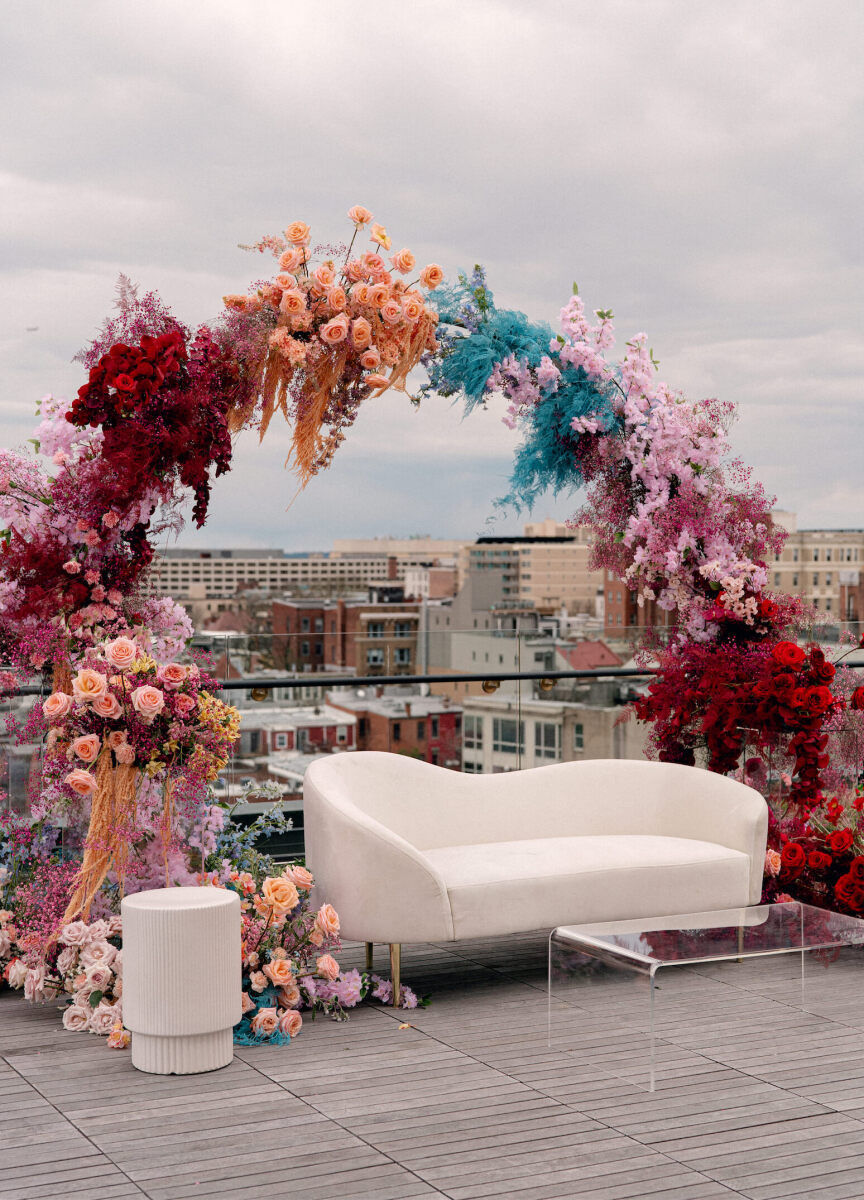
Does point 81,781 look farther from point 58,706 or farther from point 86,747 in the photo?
point 58,706

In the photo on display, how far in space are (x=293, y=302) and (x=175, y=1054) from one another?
7.70 ft

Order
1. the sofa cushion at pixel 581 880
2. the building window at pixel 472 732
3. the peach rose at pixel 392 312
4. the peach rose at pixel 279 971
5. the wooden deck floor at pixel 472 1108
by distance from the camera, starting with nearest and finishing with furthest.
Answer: the wooden deck floor at pixel 472 1108 → the peach rose at pixel 279 971 → the sofa cushion at pixel 581 880 → the peach rose at pixel 392 312 → the building window at pixel 472 732

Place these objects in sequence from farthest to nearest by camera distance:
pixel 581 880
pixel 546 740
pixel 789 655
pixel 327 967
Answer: pixel 546 740 < pixel 789 655 < pixel 581 880 < pixel 327 967

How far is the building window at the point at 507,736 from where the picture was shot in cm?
685

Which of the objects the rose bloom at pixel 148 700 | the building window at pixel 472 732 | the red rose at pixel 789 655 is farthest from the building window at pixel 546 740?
the rose bloom at pixel 148 700

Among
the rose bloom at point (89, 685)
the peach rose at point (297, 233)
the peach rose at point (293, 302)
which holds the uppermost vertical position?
the peach rose at point (297, 233)

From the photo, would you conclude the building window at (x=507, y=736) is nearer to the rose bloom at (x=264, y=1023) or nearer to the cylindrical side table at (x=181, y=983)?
the rose bloom at (x=264, y=1023)

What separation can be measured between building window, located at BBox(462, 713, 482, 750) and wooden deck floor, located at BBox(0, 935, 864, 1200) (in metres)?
3.16

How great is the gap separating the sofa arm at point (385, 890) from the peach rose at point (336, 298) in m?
1.68

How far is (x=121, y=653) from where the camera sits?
12.8 feet

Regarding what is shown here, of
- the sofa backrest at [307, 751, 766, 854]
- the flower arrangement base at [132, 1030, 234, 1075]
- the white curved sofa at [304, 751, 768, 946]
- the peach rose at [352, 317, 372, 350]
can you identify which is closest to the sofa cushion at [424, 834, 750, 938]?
the white curved sofa at [304, 751, 768, 946]

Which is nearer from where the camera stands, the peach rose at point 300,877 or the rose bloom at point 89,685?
the rose bloom at point 89,685

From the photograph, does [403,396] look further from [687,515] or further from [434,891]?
[434,891]

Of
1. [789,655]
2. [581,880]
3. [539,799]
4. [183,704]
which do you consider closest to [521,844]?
[539,799]
